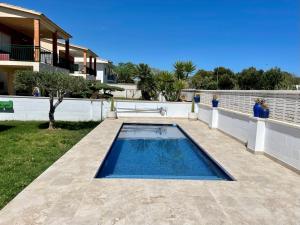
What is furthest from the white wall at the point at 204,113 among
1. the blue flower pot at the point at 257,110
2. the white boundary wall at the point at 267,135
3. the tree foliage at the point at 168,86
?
the blue flower pot at the point at 257,110

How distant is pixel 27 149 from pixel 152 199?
5.75 meters

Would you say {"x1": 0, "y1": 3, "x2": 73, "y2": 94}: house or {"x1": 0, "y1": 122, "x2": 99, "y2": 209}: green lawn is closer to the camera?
{"x1": 0, "y1": 122, "x2": 99, "y2": 209}: green lawn

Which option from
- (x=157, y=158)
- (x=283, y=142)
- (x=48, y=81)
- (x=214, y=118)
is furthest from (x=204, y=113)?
(x=283, y=142)

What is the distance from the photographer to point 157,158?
30.9 ft

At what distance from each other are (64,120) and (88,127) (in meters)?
2.76

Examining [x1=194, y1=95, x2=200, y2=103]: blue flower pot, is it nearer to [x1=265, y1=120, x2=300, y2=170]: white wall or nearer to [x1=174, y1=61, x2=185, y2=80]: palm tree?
[x1=174, y1=61, x2=185, y2=80]: palm tree

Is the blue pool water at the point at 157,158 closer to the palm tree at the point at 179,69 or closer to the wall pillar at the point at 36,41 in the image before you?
the wall pillar at the point at 36,41

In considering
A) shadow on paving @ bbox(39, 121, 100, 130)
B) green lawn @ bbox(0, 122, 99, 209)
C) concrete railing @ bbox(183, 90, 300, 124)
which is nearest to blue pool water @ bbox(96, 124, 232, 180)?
green lawn @ bbox(0, 122, 99, 209)

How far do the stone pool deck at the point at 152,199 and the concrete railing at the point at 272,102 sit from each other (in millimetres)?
1609

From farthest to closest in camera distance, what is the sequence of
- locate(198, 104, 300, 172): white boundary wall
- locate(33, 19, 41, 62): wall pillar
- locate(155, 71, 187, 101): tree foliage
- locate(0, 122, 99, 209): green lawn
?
1. locate(155, 71, 187, 101): tree foliage
2. locate(33, 19, 41, 62): wall pillar
3. locate(198, 104, 300, 172): white boundary wall
4. locate(0, 122, 99, 209): green lawn

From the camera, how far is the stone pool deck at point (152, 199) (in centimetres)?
440

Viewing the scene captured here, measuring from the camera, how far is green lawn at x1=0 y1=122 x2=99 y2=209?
621 cm

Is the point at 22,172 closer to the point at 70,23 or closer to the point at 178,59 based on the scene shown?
the point at 178,59

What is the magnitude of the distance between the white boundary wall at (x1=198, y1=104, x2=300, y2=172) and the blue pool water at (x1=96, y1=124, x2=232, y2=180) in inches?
66.5
